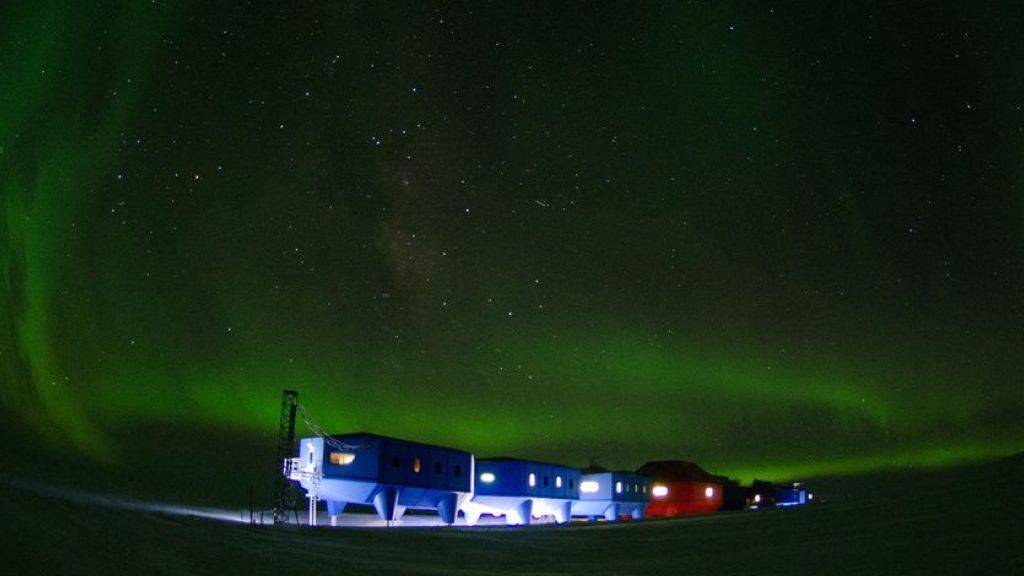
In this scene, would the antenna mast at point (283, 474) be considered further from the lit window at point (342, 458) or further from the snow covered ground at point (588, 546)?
the snow covered ground at point (588, 546)

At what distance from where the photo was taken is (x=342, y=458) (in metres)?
Result: 30.9

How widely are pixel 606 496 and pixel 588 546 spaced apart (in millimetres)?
38736

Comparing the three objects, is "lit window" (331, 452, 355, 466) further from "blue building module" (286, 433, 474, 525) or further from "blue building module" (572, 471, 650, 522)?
"blue building module" (572, 471, 650, 522)

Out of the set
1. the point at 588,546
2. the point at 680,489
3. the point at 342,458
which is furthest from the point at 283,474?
the point at 680,489

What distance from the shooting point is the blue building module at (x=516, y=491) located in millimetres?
39000

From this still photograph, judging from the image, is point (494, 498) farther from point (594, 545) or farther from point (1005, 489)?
point (1005, 489)

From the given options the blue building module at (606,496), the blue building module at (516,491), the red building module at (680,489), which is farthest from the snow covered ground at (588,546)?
the red building module at (680,489)

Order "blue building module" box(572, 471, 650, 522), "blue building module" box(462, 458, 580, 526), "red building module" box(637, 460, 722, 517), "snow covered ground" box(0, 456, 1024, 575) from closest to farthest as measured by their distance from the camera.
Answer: "snow covered ground" box(0, 456, 1024, 575), "blue building module" box(462, 458, 580, 526), "blue building module" box(572, 471, 650, 522), "red building module" box(637, 460, 722, 517)

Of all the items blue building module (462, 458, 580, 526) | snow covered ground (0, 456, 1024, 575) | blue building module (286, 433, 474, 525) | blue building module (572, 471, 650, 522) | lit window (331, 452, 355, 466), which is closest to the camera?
snow covered ground (0, 456, 1024, 575)

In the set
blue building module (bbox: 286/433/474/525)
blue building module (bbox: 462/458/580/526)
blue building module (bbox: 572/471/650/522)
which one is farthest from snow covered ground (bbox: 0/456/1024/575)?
blue building module (bbox: 572/471/650/522)

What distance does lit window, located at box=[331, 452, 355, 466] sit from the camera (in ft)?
101

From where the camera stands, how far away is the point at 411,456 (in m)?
32.7

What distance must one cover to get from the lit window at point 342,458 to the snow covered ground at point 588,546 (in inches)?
636

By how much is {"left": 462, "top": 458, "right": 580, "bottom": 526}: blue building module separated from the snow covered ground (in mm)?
24625
